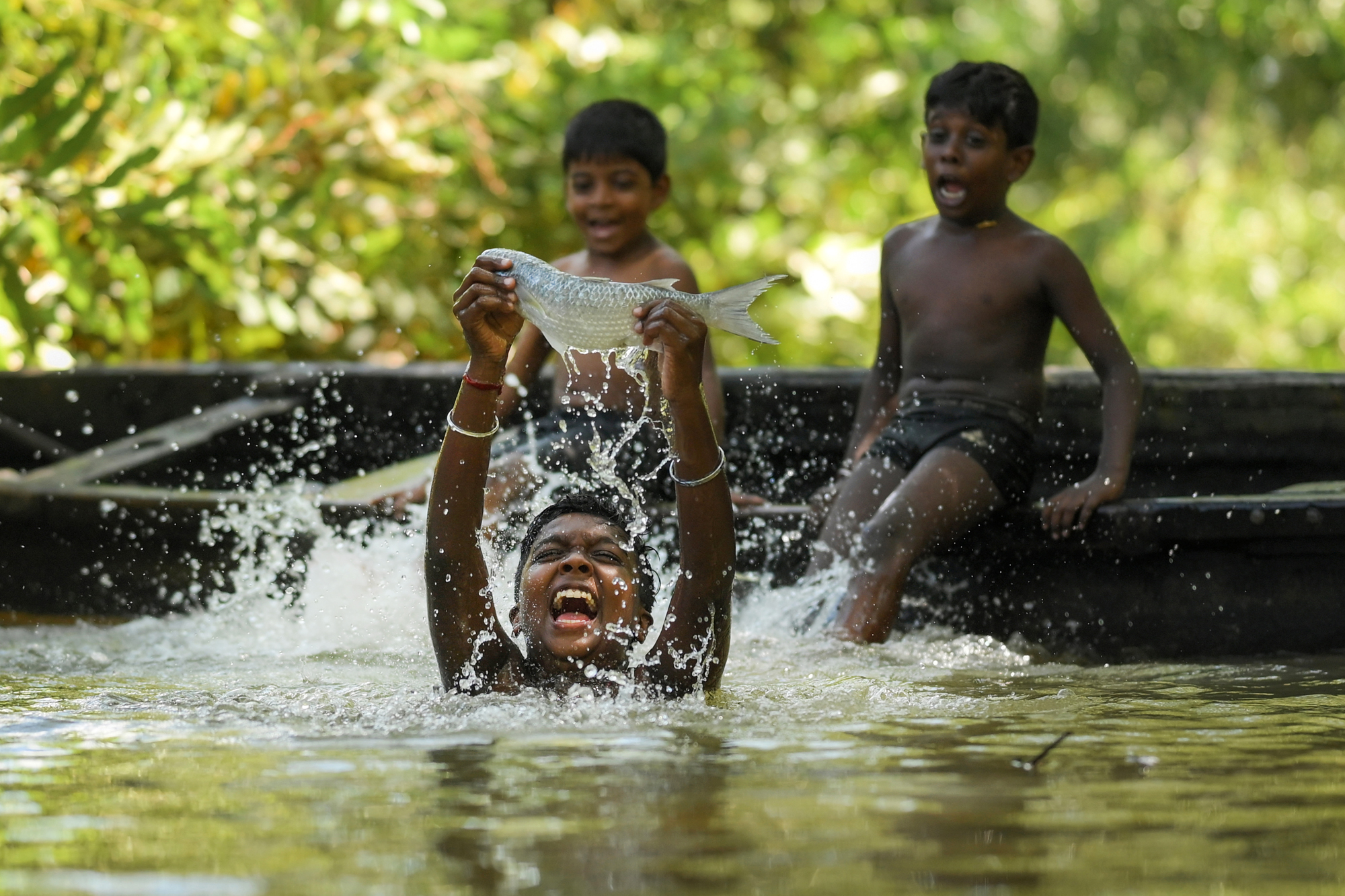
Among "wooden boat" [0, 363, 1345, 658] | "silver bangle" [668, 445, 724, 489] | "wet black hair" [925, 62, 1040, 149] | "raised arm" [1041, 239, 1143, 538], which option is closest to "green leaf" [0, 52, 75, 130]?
"wooden boat" [0, 363, 1345, 658]

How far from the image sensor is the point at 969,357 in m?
4.49

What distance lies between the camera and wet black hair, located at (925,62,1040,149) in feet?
14.7

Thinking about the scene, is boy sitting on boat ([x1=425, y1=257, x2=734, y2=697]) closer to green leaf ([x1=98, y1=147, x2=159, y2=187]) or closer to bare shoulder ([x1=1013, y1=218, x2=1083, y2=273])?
bare shoulder ([x1=1013, y1=218, x2=1083, y2=273])

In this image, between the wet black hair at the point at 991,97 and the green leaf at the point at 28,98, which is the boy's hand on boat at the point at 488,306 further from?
the green leaf at the point at 28,98

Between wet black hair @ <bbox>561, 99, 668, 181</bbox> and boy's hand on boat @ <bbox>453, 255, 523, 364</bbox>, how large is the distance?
6.79 ft

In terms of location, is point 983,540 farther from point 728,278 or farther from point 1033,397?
point 728,278

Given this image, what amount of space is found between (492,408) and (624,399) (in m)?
1.80

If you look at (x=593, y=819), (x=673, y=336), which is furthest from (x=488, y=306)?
(x=593, y=819)

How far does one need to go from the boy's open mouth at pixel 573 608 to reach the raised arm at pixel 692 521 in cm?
14

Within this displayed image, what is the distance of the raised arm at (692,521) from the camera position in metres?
2.78

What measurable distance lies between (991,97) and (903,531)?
1282mm

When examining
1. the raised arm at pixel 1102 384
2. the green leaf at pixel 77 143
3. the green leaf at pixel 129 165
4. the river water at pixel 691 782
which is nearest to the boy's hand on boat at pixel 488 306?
the river water at pixel 691 782

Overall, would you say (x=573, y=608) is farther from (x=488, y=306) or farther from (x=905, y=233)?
(x=905, y=233)

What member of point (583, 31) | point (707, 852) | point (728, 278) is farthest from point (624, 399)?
point (583, 31)
